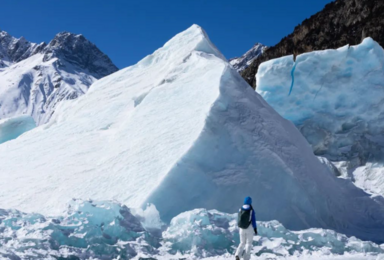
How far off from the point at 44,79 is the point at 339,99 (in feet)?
537

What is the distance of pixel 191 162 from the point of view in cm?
908

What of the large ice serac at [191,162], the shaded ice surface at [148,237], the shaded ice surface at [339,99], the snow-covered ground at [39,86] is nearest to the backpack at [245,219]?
the shaded ice surface at [148,237]

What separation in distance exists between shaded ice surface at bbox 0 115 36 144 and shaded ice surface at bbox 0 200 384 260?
14548mm

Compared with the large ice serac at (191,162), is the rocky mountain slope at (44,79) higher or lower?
higher

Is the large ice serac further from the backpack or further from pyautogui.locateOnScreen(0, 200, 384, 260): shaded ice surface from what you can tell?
the backpack

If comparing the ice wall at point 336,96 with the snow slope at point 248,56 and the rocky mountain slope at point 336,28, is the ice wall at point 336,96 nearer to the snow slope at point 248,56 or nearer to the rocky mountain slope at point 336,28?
the rocky mountain slope at point 336,28

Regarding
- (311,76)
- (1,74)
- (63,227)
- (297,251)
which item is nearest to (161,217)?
(63,227)

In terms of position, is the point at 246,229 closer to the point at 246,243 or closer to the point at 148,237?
the point at 246,243

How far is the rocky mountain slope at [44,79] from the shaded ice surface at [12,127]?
406 ft

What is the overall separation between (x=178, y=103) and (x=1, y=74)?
7101 inches

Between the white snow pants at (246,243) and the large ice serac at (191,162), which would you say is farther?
the large ice serac at (191,162)

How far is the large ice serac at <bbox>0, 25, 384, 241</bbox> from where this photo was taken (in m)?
9.05

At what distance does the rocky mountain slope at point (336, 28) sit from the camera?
31156 mm

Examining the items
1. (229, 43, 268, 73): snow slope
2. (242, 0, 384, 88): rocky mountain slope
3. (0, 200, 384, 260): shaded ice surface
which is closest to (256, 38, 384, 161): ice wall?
(0, 200, 384, 260): shaded ice surface
